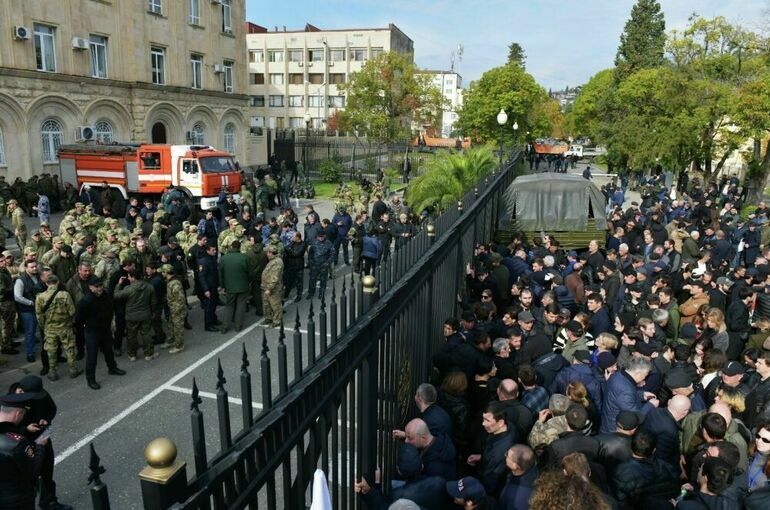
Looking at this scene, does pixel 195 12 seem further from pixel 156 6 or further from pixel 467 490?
pixel 467 490

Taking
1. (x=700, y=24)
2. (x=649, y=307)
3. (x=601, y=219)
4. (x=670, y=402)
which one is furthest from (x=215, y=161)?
(x=700, y=24)

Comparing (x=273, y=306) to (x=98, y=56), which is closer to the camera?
(x=273, y=306)

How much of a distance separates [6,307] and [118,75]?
22.3 metres

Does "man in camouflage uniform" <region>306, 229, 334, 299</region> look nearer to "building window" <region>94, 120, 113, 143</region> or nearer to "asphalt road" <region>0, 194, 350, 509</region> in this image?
"asphalt road" <region>0, 194, 350, 509</region>

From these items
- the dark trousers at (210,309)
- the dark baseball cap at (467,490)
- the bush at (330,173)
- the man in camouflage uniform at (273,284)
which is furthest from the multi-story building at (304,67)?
the dark baseball cap at (467,490)

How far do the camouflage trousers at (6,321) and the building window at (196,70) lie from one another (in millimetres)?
26388

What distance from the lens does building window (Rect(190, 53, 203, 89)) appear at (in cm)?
3250

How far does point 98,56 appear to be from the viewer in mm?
26766

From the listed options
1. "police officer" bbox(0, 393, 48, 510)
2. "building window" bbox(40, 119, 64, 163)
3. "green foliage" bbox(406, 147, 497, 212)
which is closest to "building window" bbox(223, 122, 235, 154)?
"building window" bbox(40, 119, 64, 163)

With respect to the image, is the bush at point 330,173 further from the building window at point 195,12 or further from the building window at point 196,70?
the building window at point 195,12

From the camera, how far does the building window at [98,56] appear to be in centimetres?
2638

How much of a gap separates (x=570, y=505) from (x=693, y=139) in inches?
1110

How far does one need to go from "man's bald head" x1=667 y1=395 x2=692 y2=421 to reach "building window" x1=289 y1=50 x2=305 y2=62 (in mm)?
68527

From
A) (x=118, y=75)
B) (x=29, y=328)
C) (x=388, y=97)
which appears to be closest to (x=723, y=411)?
(x=29, y=328)
